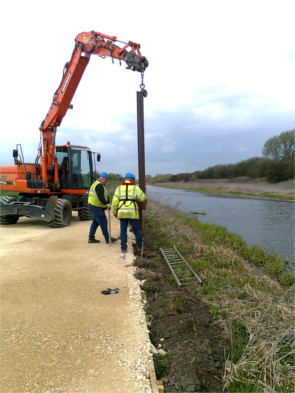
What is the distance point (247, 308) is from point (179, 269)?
2.09 metres

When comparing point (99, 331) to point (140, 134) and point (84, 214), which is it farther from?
point (84, 214)

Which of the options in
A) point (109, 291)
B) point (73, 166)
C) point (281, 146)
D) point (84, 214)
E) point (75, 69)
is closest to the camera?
point (109, 291)

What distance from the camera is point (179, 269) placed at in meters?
6.44

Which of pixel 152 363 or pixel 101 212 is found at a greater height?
pixel 101 212

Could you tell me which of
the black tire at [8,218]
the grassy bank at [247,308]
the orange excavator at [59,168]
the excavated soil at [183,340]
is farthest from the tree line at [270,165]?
the excavated soil at [183,340]

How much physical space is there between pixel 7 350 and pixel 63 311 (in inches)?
35.0

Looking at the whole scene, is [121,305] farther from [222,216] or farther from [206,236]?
[222,216]

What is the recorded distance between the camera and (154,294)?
470cm

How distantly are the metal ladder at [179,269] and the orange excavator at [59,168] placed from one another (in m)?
3.89

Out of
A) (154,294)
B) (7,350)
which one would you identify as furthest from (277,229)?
(7,350)

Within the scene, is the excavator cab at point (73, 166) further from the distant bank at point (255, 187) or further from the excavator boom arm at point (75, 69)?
the distant bank at point (255, 187)

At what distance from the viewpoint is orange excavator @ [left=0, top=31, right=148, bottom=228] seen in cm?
891

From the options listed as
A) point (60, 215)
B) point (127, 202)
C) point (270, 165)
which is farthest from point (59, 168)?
point (270, 165)

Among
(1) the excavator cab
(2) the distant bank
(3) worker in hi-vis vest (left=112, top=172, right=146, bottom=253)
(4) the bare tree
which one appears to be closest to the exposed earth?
(3) worker in hi-vis vest (left=112, top=172, right=146, bottom=253)
